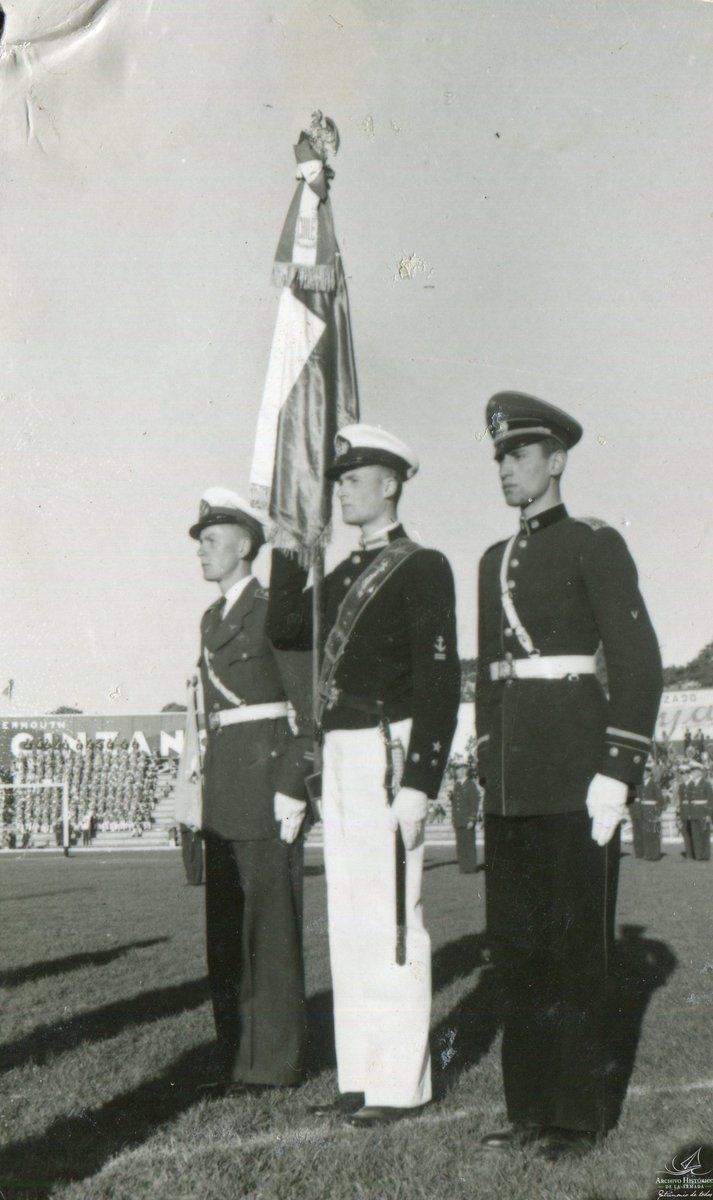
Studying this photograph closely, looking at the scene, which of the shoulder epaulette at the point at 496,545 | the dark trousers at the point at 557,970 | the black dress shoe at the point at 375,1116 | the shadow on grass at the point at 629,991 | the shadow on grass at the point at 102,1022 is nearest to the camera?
the dark trousers at the point at 557,970

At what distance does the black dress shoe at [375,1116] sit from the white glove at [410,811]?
766 millimetres

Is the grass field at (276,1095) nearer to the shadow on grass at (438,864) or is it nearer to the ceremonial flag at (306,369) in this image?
the ceremonial flag at (306,369)

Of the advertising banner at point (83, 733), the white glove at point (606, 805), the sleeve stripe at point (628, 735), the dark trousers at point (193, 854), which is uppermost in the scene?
the advertising banner at point (83, 733)

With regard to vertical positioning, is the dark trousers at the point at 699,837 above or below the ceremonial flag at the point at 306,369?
below

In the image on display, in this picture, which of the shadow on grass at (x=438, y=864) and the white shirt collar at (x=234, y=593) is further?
the shadow on grass at (x=438, y=864)

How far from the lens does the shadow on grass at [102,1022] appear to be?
13.7 feet

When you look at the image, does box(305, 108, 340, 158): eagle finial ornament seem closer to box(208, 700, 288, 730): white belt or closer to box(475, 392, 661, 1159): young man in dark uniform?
box(475, 392, 661, 1159): young man in dark uniform

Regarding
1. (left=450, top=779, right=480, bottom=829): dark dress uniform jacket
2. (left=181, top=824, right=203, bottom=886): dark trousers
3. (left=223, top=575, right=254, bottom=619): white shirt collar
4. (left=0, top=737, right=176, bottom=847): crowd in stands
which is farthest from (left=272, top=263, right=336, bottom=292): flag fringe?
(left=0, top=737, right=176, bottom=847): crowd in stands

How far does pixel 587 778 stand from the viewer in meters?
3.05

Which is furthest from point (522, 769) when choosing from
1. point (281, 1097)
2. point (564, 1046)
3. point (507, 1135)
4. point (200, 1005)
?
point (200, 1005)

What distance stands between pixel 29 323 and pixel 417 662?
2340 mm

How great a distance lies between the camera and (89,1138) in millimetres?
3143

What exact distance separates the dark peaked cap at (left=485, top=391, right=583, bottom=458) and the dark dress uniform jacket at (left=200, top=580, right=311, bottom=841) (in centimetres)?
103

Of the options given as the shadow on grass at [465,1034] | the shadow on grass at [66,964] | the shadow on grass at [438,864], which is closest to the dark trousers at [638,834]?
the shadow on grass at [438,864]
